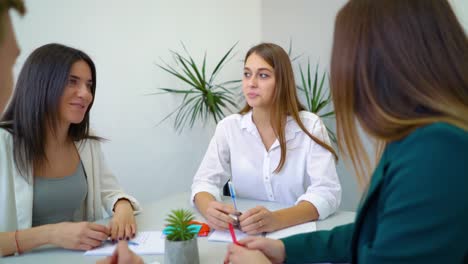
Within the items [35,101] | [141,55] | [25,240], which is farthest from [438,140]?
[141,55]

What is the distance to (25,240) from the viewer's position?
113cm

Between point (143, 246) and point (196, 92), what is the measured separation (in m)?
1.99

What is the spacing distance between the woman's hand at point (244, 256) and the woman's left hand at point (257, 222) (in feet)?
0.93

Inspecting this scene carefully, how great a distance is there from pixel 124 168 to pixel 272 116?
141 cm

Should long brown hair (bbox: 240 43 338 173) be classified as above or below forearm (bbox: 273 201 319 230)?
above

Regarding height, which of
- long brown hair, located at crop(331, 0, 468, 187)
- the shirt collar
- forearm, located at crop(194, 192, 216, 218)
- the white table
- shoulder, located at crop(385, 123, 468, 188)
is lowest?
the white table

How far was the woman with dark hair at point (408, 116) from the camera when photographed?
1.89 ft

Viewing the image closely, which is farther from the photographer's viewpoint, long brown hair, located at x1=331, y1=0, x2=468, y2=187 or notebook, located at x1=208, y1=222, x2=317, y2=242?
notebook, located at x1=208, y1=222, x2=317, y2=242

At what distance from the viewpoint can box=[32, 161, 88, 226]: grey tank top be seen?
142 centimetres

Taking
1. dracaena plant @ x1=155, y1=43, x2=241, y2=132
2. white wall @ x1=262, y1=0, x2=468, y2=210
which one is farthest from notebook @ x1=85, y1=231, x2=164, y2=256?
white wall @ x1=262, y1=0, x2=468, y2=210

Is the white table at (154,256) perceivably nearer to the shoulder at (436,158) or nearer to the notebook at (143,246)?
the notebook at (143,246)

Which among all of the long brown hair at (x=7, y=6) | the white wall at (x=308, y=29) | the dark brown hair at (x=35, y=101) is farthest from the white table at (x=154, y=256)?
the white wall at (x=308, y=29)

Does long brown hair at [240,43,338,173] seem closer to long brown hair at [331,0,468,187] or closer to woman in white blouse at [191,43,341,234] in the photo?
woman in white blouse at [191,43,341,234]

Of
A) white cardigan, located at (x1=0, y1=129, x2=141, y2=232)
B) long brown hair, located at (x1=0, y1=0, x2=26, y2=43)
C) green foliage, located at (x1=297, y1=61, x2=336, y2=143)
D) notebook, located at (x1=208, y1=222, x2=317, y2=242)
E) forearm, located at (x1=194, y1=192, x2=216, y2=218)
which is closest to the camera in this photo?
long brown hair, located at (x1=0, y1=0, x2=26, y2=43)
